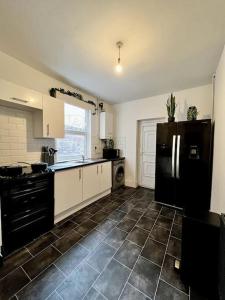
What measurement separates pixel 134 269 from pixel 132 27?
265 cm

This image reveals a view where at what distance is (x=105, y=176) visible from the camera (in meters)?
3.36

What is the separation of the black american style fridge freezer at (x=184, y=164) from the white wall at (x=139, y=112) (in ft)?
2.48

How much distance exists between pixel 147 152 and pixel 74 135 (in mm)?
2146

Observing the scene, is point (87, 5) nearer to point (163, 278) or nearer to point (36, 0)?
point (36, 0)

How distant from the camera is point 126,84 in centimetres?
297

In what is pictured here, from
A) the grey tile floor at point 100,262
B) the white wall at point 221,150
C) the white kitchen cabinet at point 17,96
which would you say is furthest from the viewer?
the white kitchen cabinet at point 17,96

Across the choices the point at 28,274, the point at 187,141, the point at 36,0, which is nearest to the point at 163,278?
the point at 28,274

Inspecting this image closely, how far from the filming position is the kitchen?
1.28 metres

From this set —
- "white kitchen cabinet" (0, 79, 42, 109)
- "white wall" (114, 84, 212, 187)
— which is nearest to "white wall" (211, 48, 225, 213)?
"white wall" (114, 84, 212, 187)

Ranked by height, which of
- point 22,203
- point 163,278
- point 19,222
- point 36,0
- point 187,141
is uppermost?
point 36,0

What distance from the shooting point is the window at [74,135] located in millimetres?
3053

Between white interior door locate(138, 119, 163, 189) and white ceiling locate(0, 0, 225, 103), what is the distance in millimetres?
1544

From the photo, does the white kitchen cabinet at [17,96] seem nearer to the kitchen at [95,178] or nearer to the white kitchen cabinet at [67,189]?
the kitchen at [95,178]

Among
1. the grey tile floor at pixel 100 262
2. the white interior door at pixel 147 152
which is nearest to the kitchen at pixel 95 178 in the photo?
the grey tile floor at pixel 100 262
